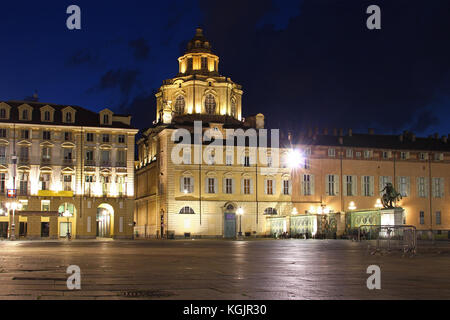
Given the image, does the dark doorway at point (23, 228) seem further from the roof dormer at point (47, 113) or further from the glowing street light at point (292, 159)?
the glowing street light at point (292, 159)

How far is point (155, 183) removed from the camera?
84.6 m

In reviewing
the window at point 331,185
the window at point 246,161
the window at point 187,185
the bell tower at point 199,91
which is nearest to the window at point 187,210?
the window at point 187,185

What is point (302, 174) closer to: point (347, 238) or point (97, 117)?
point (347, 238)

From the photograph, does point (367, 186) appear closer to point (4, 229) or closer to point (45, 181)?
point (45, 181)

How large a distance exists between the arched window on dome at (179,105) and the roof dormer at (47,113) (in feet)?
61.6

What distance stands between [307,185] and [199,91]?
1990 cm

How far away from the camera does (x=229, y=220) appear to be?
79.4 metres

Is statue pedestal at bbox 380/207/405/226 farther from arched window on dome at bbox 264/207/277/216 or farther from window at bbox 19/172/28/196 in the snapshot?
window at bbox 19/172/28/196

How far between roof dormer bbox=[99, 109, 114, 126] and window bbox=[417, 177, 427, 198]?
4499 centimetres

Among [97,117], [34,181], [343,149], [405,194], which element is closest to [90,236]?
[34,181]

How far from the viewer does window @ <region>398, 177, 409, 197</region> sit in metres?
89.4

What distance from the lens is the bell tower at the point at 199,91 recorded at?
87.1 metres

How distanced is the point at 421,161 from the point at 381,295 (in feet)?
276

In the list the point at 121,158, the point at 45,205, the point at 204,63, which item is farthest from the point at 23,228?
the point at 204,63
